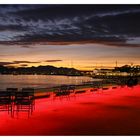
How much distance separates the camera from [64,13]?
7188mm

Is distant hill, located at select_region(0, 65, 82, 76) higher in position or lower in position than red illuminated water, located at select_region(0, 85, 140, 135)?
higher

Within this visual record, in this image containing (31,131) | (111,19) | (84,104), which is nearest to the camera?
(31,131)

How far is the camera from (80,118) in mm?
7258

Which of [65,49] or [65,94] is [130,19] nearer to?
[65,49]

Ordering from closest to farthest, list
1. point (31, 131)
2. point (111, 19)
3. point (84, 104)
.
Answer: point (31, 131), point (111, 19), point (84, 104)

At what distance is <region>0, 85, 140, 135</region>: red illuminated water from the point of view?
6910 mm

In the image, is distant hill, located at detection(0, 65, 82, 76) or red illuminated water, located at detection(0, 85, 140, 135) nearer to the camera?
red illuminated water, located at detection(0, 85, 140, 135)

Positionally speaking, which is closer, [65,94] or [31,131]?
[31,131]

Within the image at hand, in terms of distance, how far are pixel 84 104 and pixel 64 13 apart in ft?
5.46

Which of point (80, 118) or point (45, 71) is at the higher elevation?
point (45, 71)

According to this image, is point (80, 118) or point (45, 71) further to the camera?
point (45, 71)
